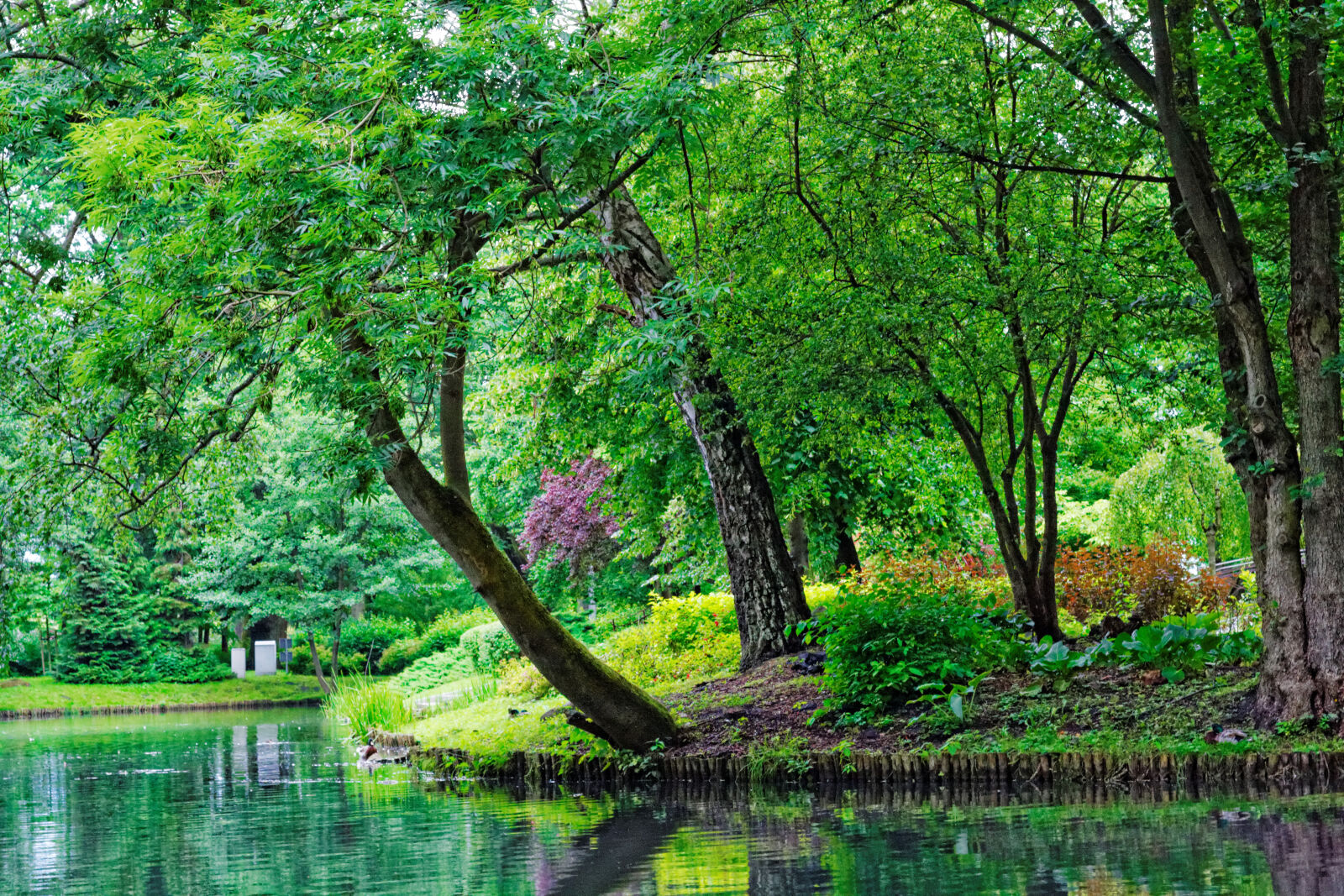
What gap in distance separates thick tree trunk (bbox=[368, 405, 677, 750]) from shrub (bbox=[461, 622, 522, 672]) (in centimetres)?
1300

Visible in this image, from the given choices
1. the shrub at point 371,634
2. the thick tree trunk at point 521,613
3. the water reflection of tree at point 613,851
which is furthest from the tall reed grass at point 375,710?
the shrub at point 371,634

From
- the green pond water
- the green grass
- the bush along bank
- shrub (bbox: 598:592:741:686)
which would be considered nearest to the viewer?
the green pond water

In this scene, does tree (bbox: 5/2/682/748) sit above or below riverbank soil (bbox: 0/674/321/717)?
above

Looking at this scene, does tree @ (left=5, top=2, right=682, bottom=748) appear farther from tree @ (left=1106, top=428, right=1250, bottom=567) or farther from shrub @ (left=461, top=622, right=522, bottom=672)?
Answer: tree @ (left=1106, top=428, right=1250, bottom=567)

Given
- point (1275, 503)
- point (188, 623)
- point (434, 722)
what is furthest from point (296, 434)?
point (1275, 503)

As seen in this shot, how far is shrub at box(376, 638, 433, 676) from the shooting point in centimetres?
3619

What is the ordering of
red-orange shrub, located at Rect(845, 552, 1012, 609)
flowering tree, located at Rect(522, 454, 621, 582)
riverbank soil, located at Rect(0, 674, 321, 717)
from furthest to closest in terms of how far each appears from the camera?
riverbank soil, located at Rect(0, 674, 321, 717) → flowering tree, located at Rect(522, 454, 621, 582) → red-orange shrub, located at Rect(845, 552, 1012, 609)

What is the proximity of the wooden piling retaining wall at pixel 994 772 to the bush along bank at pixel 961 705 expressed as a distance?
2cm

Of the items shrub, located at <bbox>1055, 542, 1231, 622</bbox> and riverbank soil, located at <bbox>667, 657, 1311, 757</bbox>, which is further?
shrub, located at <bbox>1055, 542, 1231, 622</bbox>

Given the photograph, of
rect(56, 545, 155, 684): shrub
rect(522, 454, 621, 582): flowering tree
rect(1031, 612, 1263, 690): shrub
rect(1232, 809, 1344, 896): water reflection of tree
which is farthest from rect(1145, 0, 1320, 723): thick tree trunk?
rect(56, 545, 155, 684): shrub

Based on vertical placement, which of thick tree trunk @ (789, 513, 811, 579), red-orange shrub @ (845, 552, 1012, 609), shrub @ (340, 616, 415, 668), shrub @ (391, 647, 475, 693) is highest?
thick tree trunk @ (789, 513, 811, 579)

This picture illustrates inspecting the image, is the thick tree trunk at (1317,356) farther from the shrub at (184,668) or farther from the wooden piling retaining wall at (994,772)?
the shrub at (184,668)

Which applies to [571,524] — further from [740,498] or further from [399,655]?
[399,655]

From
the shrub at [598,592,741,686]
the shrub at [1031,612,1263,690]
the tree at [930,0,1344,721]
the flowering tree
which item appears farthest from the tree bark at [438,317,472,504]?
the flowering tree
